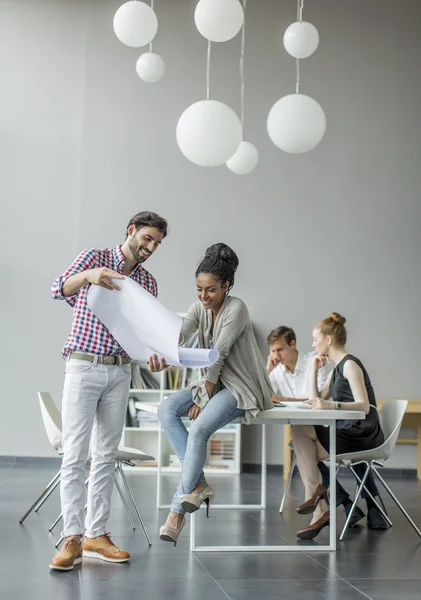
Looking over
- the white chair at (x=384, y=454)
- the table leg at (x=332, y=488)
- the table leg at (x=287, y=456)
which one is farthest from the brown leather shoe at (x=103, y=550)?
the table leg at (x=287, y=456)

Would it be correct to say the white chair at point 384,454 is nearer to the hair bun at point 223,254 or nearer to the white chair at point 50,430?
the hair bun at point 223,254

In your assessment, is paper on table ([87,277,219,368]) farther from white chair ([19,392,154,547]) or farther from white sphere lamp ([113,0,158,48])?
white sphere lamp ([113,0,158,48])

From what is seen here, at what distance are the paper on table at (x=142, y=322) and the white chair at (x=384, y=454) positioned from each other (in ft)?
4.79

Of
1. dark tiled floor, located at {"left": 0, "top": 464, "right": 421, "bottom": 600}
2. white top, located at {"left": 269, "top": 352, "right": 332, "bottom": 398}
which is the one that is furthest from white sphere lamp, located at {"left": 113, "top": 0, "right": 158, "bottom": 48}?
dark tiled floor, located at {"left": 0, "top": 464, "right": 421, "bottom": 600}

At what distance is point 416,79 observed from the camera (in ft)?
25.8

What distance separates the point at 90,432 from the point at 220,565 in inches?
32.6

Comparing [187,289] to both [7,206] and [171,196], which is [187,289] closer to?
[171,196]

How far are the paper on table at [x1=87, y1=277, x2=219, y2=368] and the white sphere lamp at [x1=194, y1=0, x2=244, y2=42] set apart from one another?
1.36 m

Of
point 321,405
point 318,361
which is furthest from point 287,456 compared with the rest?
point 321,405

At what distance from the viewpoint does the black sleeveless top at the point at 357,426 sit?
169 inches

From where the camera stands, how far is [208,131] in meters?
3.54

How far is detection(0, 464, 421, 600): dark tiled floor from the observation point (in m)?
2.97

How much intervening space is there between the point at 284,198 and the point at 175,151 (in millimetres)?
1180

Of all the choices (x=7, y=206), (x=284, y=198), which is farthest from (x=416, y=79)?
(x=7, y=206)
